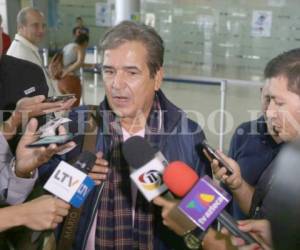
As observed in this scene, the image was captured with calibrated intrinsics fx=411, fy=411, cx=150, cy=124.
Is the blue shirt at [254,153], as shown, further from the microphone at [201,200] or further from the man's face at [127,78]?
the microphone at [201,200]

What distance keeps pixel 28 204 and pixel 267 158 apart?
3.31 ft

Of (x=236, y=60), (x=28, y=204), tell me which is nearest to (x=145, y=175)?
(x=28, y=204)

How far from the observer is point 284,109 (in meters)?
1.32

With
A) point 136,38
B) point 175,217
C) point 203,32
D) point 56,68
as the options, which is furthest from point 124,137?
point 203,32

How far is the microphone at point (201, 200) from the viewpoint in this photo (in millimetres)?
911

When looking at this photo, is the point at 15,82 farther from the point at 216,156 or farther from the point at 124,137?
the point at 216,156

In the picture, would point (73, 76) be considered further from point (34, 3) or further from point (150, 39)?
point (34, 3)

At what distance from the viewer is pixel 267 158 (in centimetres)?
173

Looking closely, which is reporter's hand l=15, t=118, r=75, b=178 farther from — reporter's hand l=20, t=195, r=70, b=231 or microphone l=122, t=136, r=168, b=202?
microphone l=122, t=136, r=168, b=202

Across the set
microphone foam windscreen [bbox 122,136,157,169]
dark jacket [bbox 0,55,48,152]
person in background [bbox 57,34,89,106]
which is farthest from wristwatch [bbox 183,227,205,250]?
person in background [bbox 57,34,89,106]

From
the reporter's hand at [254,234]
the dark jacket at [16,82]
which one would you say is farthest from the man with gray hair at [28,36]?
the reporter's hand at [254,234]

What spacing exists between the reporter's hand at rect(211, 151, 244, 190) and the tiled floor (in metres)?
3.61

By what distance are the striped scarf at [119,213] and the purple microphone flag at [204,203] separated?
540mm

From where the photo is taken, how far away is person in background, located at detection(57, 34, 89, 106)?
4859 millimetres
